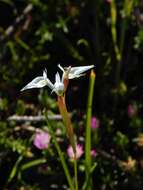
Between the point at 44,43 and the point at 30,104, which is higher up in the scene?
the point at 44,43

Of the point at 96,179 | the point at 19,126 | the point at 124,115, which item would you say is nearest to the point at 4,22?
the point at 19,126

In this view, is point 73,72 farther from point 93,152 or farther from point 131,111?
point 131,111

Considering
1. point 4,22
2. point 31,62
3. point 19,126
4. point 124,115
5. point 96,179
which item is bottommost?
point 96,179

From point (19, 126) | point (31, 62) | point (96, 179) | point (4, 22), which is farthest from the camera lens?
point (4, 22)

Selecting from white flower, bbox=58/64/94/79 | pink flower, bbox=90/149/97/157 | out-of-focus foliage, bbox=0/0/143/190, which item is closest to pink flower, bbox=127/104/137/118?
out-of-focus foliage, bbox=0/0/143/190

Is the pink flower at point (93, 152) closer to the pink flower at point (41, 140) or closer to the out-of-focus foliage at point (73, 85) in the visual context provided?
the out-of-focus foliage at point (73, 85)

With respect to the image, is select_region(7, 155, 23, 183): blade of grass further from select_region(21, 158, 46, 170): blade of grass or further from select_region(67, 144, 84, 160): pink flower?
select_region(67, 144, 84, 160): pink flower

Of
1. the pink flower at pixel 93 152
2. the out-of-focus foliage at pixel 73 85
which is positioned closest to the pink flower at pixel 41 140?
the out-of-focus foliage at pixel 73 85

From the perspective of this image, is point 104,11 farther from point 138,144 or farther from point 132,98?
point 138,144
